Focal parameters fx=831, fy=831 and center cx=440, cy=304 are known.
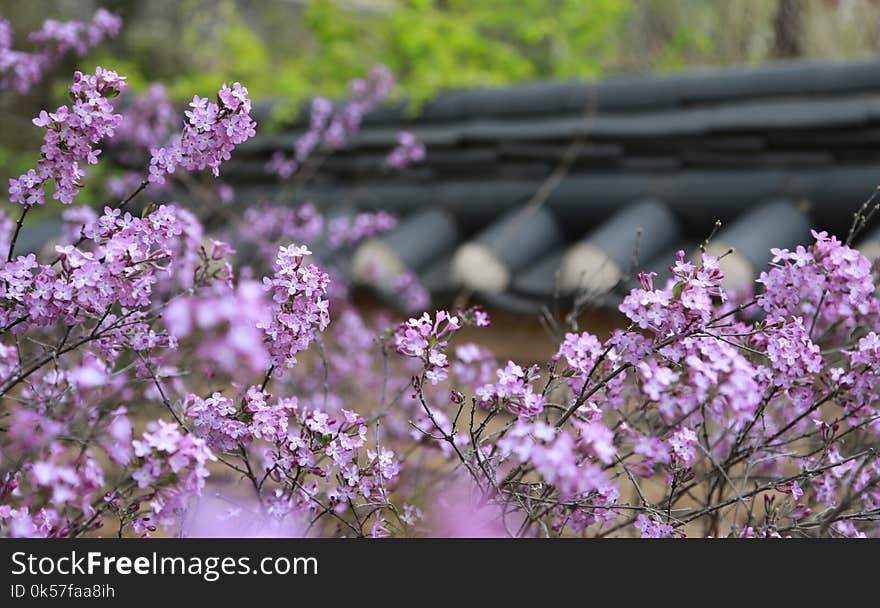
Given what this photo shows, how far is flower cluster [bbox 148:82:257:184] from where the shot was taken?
1.25 metres

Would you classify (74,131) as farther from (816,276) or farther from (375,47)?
(375,47)

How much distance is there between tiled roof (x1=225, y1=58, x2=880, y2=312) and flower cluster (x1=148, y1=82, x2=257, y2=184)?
1.29 m

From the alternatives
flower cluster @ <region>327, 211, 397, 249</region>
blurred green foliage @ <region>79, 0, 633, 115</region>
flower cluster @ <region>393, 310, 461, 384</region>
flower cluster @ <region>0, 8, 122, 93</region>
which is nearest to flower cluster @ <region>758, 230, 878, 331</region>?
flower cluster @ <region>393, 310, 461, 384</region>

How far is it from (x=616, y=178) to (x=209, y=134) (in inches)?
83.6

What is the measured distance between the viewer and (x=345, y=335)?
3416mm

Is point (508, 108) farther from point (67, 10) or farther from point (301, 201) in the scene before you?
point (67, 10)

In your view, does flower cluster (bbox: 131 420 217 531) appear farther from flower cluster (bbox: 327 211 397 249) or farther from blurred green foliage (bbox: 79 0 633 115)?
blurred green foliage (bbox: 79 0 633 115)

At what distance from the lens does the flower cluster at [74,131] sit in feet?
4.16

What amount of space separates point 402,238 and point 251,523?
2004 millimetres

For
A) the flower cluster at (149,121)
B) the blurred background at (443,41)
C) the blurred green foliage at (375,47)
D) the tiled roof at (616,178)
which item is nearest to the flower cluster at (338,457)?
the tiled roof at (616,178)

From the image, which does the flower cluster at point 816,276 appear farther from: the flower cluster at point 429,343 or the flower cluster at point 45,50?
the flower cluster at point 45,50

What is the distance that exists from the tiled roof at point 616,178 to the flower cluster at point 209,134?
1291 mm

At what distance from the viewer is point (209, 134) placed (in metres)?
1.27

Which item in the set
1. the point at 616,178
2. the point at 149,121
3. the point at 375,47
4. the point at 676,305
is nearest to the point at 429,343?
the point at 676,305
